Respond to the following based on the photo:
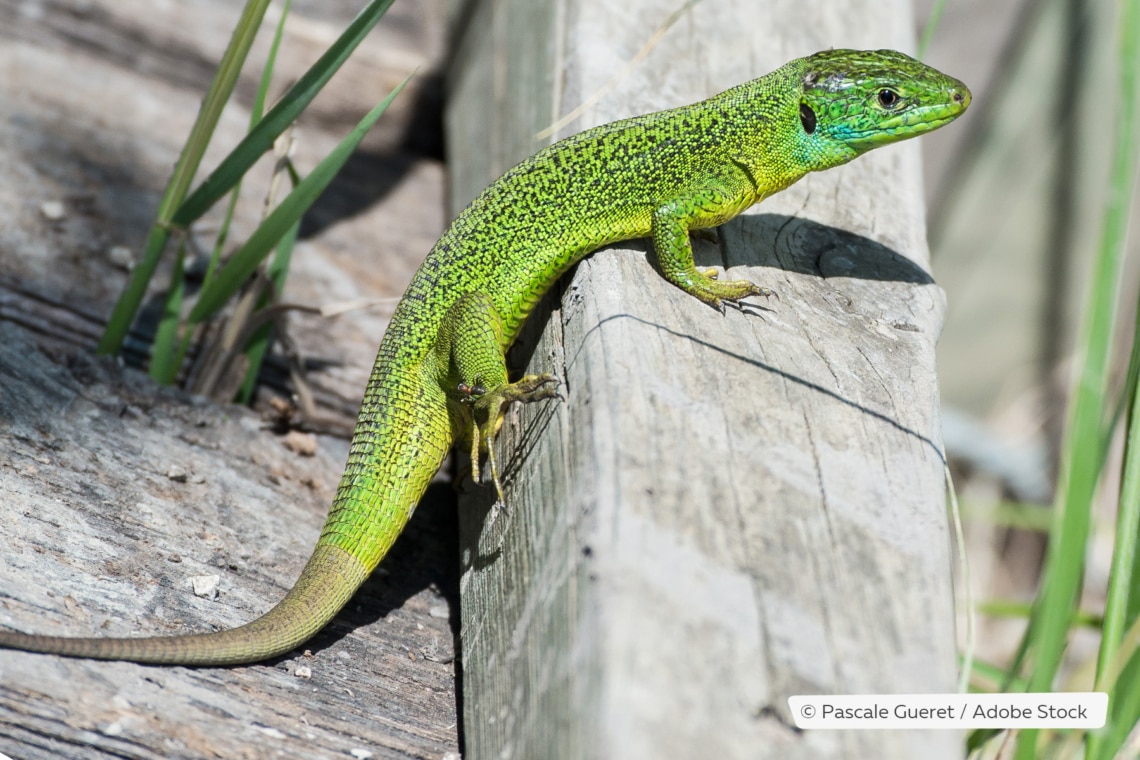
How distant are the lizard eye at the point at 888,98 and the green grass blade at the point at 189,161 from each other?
1.68 metres

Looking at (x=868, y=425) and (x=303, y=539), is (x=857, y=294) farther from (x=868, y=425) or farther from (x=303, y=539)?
(x=303, y=539)

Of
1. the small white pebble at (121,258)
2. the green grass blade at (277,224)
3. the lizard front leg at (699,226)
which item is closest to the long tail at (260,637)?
the green grass blade at (277,224)

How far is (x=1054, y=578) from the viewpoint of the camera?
5.00 feet

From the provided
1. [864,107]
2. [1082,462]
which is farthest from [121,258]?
[1082,462]

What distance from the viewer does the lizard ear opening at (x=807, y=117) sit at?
285 cm

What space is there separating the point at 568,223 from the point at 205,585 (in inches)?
50.1

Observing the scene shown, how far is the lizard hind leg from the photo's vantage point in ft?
7.83

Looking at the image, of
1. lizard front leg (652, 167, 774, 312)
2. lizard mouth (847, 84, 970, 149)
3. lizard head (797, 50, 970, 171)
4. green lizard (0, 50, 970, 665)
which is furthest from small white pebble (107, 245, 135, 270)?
lizard mouth (847, 84, 970, 149)

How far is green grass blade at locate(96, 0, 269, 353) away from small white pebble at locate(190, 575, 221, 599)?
93 centimetres

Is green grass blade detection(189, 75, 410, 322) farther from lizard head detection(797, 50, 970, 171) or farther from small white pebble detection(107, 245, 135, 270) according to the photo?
lizard head detection(797, 50, 970, 171)

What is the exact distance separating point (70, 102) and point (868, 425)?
3116mm

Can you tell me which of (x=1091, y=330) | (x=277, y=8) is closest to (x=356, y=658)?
(x=1091, y=330)

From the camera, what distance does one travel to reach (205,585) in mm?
2100

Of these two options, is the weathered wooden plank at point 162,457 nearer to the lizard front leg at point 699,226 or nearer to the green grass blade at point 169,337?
the green grass blade at point 169,337
